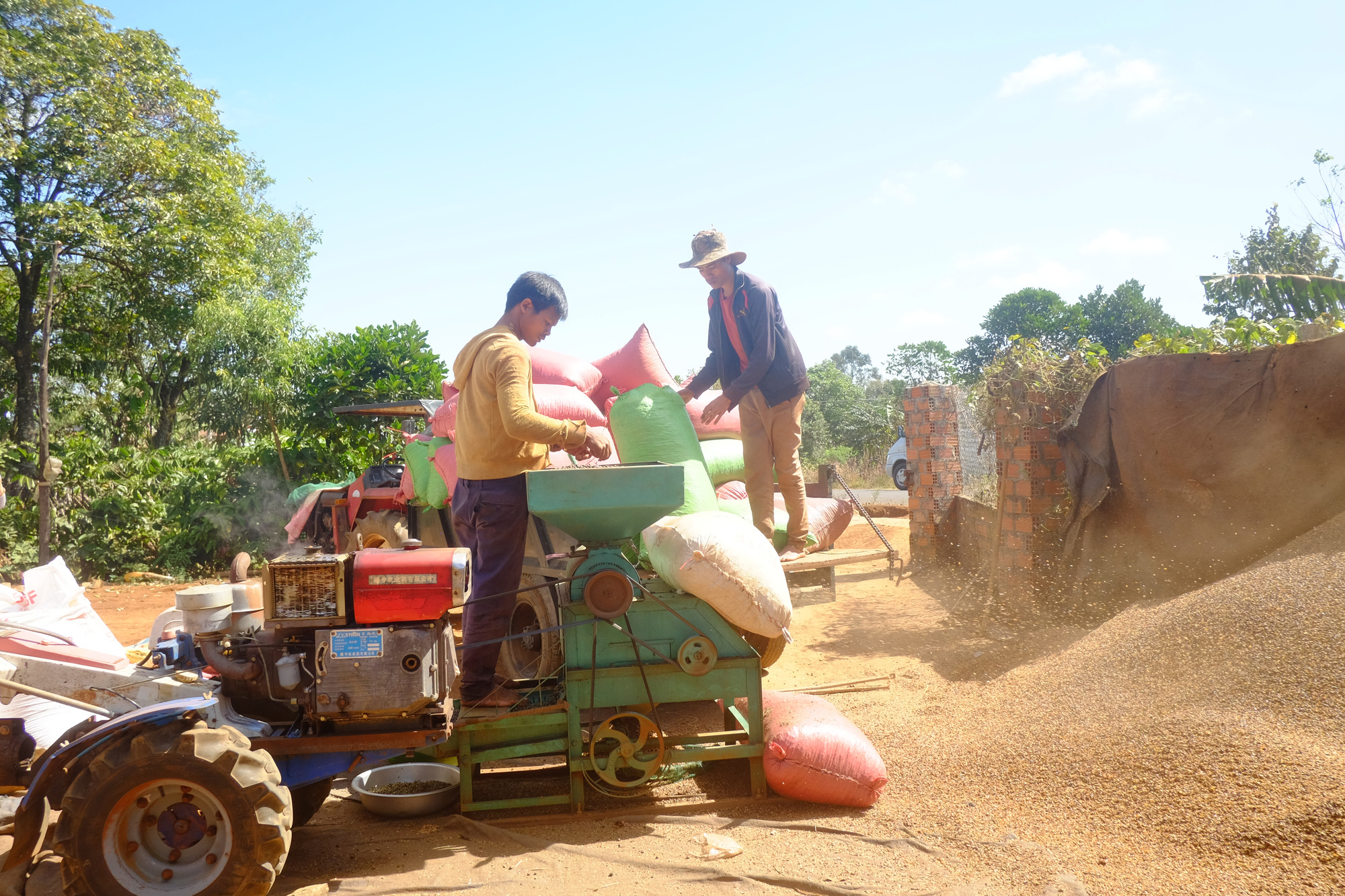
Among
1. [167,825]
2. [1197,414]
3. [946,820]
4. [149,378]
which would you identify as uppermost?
[149,378]

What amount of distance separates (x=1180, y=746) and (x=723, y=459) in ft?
9.89

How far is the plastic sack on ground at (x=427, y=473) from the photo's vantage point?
18.5 ft

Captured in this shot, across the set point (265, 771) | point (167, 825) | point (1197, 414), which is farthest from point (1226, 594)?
point (167, 825)

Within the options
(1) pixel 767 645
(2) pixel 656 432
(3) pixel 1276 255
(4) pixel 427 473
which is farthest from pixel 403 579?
(3) pixel 1276 255

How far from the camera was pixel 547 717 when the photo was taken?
3.28 metres

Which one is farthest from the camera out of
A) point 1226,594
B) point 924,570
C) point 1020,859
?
point 924,570

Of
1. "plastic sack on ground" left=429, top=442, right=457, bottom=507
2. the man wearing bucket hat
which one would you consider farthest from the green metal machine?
"plastic sack on ground" left=429, top=442, right=457, bottom=507

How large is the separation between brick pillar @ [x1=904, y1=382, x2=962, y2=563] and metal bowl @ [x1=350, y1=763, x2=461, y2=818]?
5424 millimetres

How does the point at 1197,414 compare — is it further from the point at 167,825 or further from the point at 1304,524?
the point at 167,825

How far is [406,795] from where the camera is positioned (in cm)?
→ 346

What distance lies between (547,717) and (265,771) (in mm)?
1031

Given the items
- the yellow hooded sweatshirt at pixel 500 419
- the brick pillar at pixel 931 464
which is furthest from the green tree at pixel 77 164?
the yellow hooded sweatshirt at pixel 500 419

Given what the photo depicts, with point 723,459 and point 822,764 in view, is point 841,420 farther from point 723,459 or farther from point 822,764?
point 822,764

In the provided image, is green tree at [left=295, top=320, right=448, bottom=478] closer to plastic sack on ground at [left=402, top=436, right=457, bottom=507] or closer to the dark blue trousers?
plastic sack on ground at [left=402, top=436, right=457, bottom=507]
